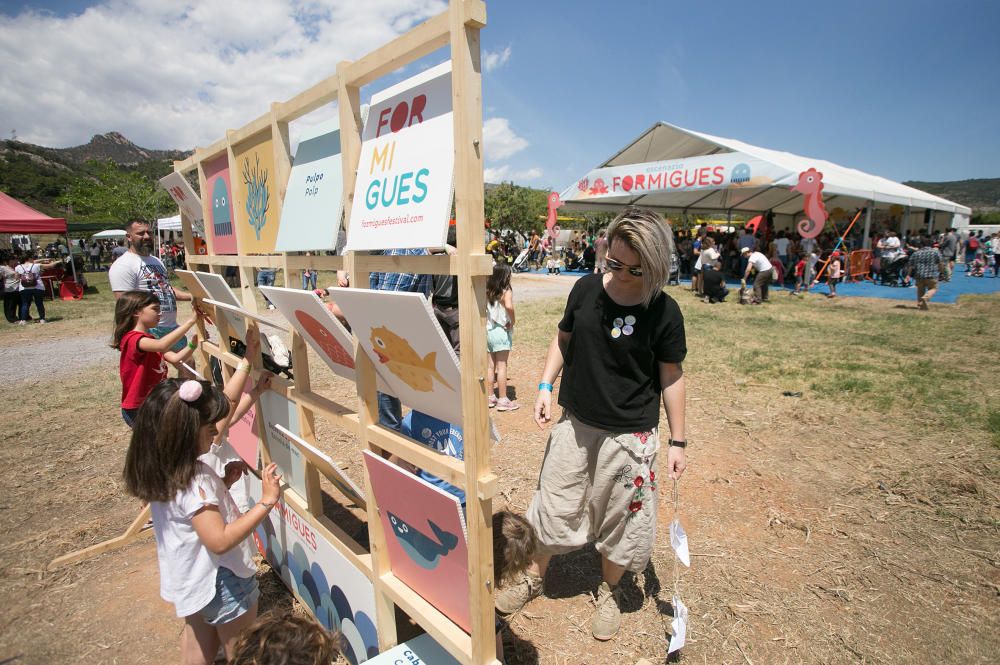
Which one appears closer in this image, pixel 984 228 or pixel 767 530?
pixel 767 530

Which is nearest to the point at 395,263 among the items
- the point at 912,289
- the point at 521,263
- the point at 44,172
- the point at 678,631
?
the point at 678,631

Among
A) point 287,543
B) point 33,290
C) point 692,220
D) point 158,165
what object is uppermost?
point 158,165

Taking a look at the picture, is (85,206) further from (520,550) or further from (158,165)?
(158,165)

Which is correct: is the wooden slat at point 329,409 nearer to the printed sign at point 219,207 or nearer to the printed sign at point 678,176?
the printed sign at point 219,207

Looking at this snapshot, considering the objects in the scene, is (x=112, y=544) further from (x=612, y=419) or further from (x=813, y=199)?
(x=813, y=199)

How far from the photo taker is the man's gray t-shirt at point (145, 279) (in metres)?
4.12

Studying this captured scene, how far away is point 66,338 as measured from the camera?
9.96 m

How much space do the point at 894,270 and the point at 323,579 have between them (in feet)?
69.0

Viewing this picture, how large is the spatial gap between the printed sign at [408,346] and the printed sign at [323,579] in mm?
938

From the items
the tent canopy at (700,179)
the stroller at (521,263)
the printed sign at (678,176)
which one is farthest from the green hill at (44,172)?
the tent canopy at (700,179)

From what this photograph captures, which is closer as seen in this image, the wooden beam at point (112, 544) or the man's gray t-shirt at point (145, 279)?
the wooden beam at point (112, 544)

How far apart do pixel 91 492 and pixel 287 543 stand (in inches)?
95.9

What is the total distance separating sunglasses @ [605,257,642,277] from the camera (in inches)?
82.0

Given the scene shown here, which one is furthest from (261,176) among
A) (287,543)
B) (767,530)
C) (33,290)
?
(33,290)
